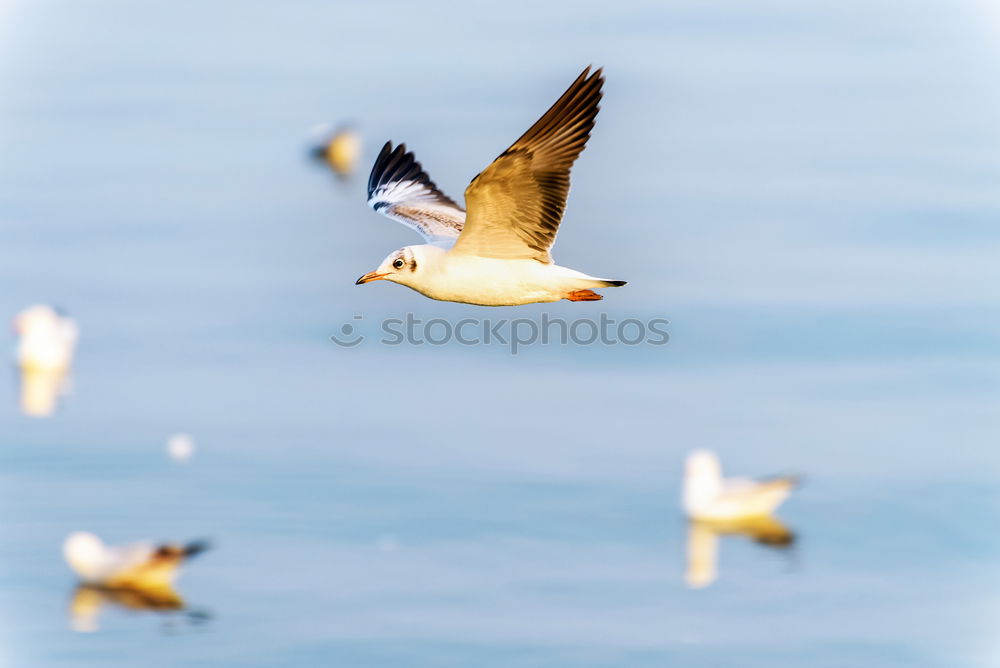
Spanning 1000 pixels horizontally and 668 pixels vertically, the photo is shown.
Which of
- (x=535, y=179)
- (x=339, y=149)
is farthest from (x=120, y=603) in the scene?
(x=339, y=149)

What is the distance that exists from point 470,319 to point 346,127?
15.8 ft

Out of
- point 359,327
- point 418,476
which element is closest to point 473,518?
point 418,476

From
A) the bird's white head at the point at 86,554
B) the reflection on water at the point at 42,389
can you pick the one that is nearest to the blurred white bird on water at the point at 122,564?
the bird's white head at the point at 86,554

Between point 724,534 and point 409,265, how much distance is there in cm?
244

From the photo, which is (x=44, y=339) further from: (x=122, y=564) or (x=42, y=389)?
(x=122, y=564)

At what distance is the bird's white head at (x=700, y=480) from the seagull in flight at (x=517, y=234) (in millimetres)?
1151

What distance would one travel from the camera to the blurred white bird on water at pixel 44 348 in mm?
11711

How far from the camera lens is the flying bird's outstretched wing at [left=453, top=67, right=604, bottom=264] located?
26.8ft

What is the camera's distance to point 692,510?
9.41 m

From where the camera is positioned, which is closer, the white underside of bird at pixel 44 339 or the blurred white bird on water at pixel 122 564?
the blurred white bird on water at pixel 122 564

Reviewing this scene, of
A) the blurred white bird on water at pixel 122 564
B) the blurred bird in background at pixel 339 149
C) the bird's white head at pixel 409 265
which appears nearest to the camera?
the blurred white bird on water at pixel 122 564

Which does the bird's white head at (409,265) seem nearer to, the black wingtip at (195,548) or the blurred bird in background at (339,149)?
the black wingtip at (195,548)

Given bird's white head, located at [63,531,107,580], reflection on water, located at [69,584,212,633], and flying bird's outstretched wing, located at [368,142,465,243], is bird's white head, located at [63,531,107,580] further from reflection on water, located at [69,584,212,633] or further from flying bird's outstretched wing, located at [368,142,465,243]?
flying bird's outstretched wing, located at [368,142,465,243]

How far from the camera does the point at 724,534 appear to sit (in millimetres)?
9406
